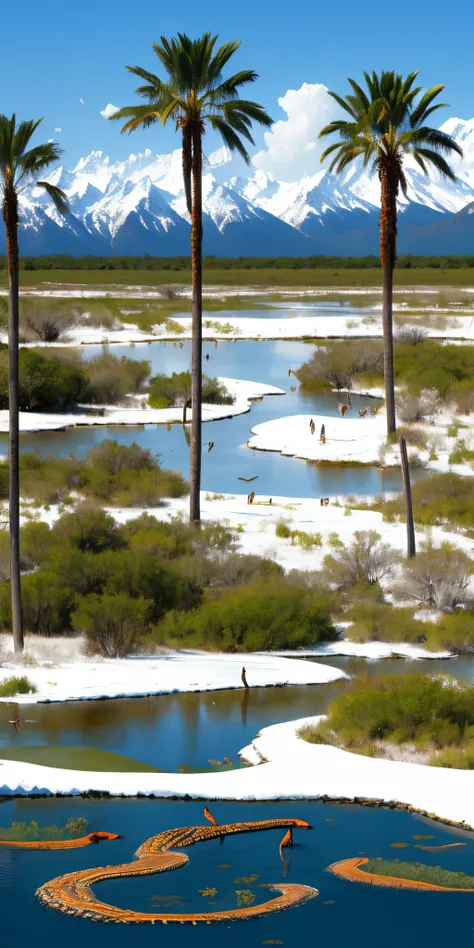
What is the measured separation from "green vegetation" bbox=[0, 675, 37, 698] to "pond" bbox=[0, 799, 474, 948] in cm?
391

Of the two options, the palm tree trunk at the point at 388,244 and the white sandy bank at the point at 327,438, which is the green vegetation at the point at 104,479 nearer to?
the white sandy bank at the point at 327,438

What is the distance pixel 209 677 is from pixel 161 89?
11.6m

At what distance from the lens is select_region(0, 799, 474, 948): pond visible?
11117 mm

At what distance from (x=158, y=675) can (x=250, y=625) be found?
2260 millimetres

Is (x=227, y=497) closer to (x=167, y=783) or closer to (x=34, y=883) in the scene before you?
(x=167, y=783)

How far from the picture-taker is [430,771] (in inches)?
592

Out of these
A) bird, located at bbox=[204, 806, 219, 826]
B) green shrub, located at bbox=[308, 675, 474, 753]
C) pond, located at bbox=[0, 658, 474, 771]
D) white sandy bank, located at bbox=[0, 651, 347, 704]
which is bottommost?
pond, located at bbox=[0, 658, 474, 771]

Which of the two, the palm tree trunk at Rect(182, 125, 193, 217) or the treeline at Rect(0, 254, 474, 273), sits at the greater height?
the treeline at Rect(0, 254, 474, 273)

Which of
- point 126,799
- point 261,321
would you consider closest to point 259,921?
point 126,799

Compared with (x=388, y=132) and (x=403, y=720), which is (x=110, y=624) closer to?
(x=403, y=720)

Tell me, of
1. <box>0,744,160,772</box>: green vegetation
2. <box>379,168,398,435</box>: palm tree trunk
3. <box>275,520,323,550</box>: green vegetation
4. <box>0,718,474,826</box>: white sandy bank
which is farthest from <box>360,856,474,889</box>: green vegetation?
<box>379,168,398,435</box>: palm tree trunk

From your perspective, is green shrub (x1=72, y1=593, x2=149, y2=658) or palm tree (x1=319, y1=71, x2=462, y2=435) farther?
palm tree (x1=319, y1=71, x2=462, y2=435)

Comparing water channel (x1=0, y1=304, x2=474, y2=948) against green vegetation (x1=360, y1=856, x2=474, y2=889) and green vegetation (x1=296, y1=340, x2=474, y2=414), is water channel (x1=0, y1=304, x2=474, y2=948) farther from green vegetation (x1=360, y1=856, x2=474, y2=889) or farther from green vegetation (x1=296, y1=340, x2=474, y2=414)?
green vegetation (x1=296, y1=340, x2=474, y2=414)

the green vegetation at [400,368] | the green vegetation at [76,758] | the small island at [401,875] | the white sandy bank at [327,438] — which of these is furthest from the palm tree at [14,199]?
the green vegetation at [400,368]
